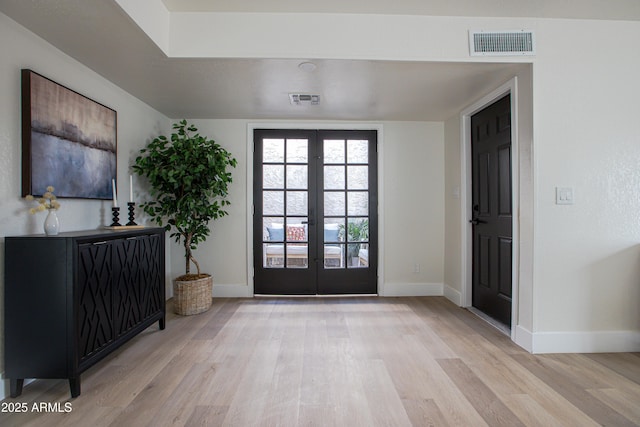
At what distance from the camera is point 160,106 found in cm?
334

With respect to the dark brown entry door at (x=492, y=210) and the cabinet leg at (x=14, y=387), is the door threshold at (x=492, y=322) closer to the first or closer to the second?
the dark brown entry door at (x=492, y=210)

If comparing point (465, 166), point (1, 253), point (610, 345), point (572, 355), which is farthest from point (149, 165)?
point (610, 345)

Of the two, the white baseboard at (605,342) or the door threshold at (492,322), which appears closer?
the white baseboard at (605,342)

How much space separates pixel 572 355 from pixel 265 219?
10.3 ft

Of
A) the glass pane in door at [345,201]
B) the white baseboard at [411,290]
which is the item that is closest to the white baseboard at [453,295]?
the white baseboard at [411,290]

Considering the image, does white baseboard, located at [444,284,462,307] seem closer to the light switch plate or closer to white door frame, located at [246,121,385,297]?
white door frame, located at [246,121,385,297]

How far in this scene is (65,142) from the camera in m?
2.14

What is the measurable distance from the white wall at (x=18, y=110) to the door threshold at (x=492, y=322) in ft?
11.5

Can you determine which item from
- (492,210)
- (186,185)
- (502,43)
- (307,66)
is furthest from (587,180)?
(186,185)

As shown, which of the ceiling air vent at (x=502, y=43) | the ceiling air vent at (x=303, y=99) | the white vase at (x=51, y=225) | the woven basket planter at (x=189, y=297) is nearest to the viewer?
the white vase at (x=51, y=225)

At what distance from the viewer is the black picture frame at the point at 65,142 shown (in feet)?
6.16

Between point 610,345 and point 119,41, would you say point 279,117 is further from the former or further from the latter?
point 610,345

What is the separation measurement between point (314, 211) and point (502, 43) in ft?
8.02

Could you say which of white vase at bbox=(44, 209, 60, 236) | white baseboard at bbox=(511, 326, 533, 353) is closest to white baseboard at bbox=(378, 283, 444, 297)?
white baseboard at bbox=(511, 326, 533, 353)
